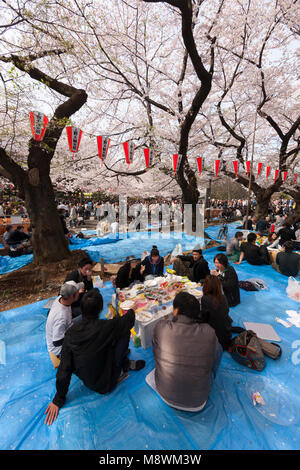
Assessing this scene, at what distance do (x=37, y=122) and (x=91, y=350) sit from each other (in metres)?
5.83

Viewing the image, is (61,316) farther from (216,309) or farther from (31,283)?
(31,283)

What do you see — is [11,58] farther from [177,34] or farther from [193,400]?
[193,400]

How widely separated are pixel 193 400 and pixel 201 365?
0.49 metres

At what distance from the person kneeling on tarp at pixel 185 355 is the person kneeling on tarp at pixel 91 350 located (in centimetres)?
52

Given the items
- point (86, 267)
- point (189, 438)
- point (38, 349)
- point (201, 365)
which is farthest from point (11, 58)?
point (189, 438)

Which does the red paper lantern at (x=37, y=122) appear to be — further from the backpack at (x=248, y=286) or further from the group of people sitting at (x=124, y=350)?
the backpack at (x=248, y=286)

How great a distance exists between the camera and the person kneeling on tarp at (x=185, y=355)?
208 cm

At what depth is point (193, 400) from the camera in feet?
7.25

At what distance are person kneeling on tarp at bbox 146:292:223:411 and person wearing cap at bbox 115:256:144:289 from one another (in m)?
2.49

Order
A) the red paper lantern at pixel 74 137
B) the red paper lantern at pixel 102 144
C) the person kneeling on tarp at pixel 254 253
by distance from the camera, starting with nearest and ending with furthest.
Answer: the red paper lantern at pixel 74 137 → the person kneeling on tarp at pixel 254 253 → the red paper lantern at pixel 102 144

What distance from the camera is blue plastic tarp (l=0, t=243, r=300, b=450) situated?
6.75ft

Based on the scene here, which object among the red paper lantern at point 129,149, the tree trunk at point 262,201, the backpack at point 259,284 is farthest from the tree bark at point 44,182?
the tree trunk at point 262,201

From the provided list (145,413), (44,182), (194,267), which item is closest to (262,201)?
(194,267)

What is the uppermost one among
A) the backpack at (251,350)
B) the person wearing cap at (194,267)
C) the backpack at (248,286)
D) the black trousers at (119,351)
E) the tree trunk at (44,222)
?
the tree trunk at (44,222)
